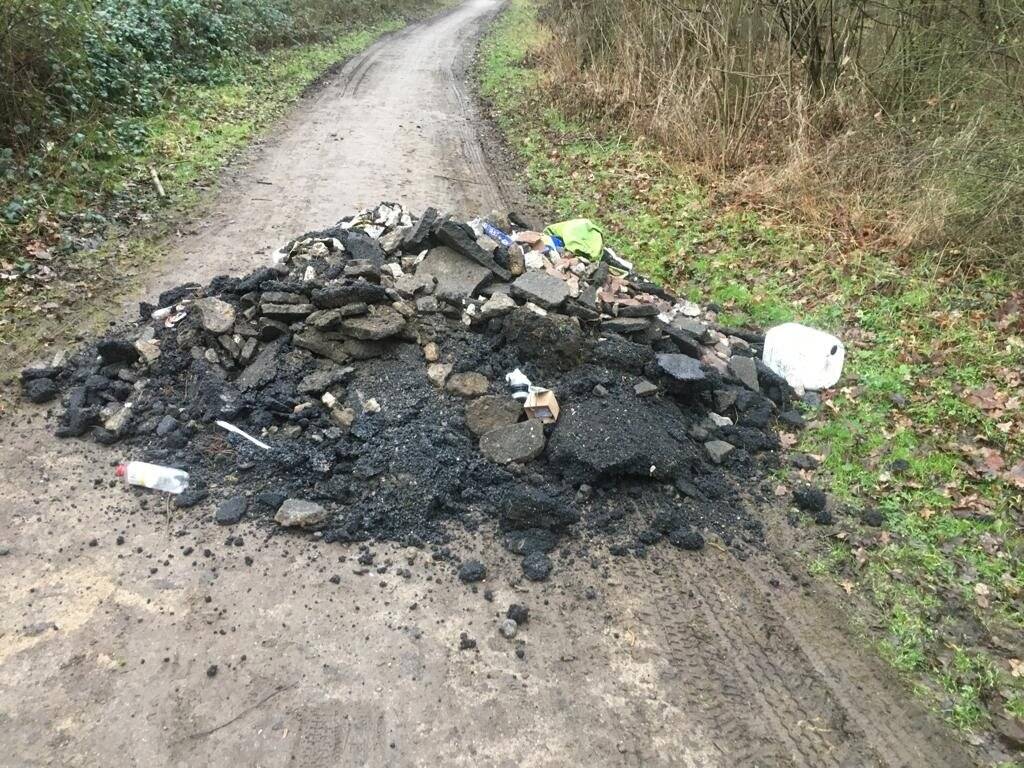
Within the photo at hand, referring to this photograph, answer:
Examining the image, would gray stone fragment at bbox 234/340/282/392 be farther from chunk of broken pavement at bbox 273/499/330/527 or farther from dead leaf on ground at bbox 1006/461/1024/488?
dead leaf on ground at bbox 1006/461/1024/488

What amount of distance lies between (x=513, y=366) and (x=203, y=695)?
2975mm

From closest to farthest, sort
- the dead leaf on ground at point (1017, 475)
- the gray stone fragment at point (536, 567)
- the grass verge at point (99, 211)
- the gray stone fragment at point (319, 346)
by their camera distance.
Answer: the gray stone fragment at point (536, 567)
the dead leaf on ground at point (1017, 475)
the gray stone fragment at point (319, 346)
the grass verge at point (99, 211)

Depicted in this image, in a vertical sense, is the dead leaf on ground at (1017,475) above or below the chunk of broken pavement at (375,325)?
below

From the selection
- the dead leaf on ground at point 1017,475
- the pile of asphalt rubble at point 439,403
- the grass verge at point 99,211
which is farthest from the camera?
the grass verge at point 99,211

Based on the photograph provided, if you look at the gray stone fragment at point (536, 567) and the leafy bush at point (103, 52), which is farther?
the leafy bush at point (103, 52)

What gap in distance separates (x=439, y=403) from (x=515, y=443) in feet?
2.26

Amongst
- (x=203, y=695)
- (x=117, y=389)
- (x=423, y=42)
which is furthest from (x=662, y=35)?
(x=423, y=42)

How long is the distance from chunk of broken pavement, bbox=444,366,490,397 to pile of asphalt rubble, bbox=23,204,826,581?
0.02m

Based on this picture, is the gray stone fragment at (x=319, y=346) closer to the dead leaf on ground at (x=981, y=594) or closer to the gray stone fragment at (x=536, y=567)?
the gray stone fragment at (x=536, y=567)

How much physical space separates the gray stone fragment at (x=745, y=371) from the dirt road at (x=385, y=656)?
5.54ft

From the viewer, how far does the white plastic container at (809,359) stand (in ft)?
18.1

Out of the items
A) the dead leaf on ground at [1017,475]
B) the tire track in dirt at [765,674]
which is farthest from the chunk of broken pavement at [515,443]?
the dead leaf on ground at [1017,475]

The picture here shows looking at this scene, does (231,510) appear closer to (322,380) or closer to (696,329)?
(322,380)

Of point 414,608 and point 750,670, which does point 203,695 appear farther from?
point 750,670
